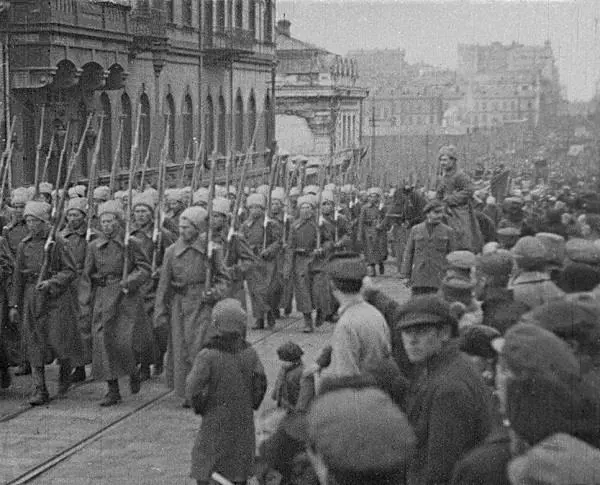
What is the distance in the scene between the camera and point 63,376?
41.4ft

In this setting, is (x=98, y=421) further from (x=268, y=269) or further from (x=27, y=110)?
(x=27, y=110)

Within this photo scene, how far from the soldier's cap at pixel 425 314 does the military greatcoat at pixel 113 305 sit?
21.2 feet

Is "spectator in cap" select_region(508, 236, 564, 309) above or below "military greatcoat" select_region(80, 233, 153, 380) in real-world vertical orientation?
above

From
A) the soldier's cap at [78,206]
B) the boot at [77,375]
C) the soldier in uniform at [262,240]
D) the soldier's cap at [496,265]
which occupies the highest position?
the soldier's cap at [496,265]

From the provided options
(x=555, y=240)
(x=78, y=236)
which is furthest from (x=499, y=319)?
(x=78, y=236)

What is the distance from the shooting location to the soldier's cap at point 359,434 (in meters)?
3.86

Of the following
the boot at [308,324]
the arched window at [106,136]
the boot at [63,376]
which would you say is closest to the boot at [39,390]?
the boot at [63,376]

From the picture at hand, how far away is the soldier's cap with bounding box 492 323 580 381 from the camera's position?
4426 mm

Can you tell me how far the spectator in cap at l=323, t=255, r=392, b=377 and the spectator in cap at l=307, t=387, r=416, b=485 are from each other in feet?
9.96

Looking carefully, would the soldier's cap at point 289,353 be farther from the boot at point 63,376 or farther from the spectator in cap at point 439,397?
the boot at point 63,376

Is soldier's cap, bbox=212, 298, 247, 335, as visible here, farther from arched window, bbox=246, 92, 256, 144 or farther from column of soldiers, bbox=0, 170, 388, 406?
arched window, bbox=246, 92, 256, 144

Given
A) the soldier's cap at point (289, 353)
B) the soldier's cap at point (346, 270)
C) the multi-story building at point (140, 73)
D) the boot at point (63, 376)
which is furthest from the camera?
the multi-story building at point (140, 73)

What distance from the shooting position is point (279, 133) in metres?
57.5

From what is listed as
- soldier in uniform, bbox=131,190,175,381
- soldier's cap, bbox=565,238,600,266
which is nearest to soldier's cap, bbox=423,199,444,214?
soldier in uniform, bbox=131,190,175,381
